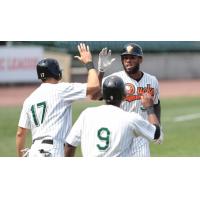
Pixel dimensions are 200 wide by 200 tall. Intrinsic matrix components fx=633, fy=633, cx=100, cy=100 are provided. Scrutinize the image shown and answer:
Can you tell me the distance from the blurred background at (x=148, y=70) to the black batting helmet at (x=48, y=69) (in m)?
4.74

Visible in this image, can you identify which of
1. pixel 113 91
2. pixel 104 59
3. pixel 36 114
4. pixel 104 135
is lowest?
pixel 104 135

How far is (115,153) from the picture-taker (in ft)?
16.1

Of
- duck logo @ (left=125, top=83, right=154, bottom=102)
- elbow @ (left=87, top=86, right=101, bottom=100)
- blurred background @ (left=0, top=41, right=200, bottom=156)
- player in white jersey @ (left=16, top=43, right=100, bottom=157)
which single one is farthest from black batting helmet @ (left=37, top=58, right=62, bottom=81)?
blurred background @ (left=0, top=41, right=200, bottom=156)

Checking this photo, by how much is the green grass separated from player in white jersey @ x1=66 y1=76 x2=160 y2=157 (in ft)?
17.6

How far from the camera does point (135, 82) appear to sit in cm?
663

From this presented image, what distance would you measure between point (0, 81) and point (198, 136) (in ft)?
30.7

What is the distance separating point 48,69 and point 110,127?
129 centimetres

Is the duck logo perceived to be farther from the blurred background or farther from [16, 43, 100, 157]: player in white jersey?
the blurred background

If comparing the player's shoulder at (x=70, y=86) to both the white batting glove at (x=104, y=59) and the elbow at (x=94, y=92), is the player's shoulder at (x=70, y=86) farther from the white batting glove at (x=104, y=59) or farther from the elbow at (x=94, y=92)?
the white batting glove at (x=104, y=59)

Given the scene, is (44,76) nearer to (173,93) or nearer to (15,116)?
(15,116)

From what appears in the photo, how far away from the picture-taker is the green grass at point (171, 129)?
1076 centimetres

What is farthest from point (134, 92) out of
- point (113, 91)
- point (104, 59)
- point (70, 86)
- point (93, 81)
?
point (113, 91)

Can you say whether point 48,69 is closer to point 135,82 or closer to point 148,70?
point 135,82

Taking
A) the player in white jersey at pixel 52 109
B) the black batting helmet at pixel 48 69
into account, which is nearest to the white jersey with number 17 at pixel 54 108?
the player in white jersey at pixel 52 109
